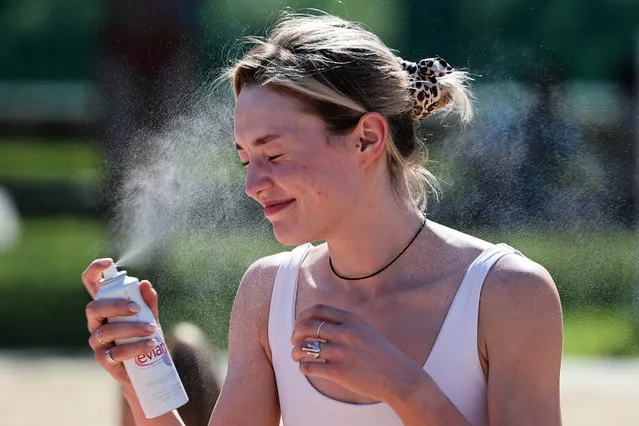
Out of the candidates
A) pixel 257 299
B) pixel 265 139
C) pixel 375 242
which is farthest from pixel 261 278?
pixel 265 139

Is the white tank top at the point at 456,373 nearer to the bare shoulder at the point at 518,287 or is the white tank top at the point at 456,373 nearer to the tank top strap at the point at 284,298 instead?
the bare shoulder at the point at 518,287

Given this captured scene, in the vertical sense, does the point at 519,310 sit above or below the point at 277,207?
below

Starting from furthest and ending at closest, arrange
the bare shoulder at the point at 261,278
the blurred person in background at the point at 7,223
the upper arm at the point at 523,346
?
the blurred person in background at the point at 7,223 → the bare shoulder at the point at 261,278 → the upper arm at the point at 523,346

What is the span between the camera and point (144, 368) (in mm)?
1931

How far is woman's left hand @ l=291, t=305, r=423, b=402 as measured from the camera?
5.38 ft

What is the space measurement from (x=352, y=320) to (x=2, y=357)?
4.42m

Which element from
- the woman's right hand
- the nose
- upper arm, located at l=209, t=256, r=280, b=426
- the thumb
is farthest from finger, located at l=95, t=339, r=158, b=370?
the nose

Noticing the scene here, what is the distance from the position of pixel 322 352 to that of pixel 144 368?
45cm

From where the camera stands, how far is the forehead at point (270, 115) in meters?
1.88

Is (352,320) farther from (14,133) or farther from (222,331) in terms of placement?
(14,133)

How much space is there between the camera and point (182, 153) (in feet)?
8.09

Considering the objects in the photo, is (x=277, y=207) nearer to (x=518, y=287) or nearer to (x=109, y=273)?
(x=109, y=273)

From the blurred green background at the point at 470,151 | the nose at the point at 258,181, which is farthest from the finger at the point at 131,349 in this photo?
the blurred green background at the point at 470,151

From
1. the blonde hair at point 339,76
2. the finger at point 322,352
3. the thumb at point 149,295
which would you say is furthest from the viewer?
the thumb at point 149,295
